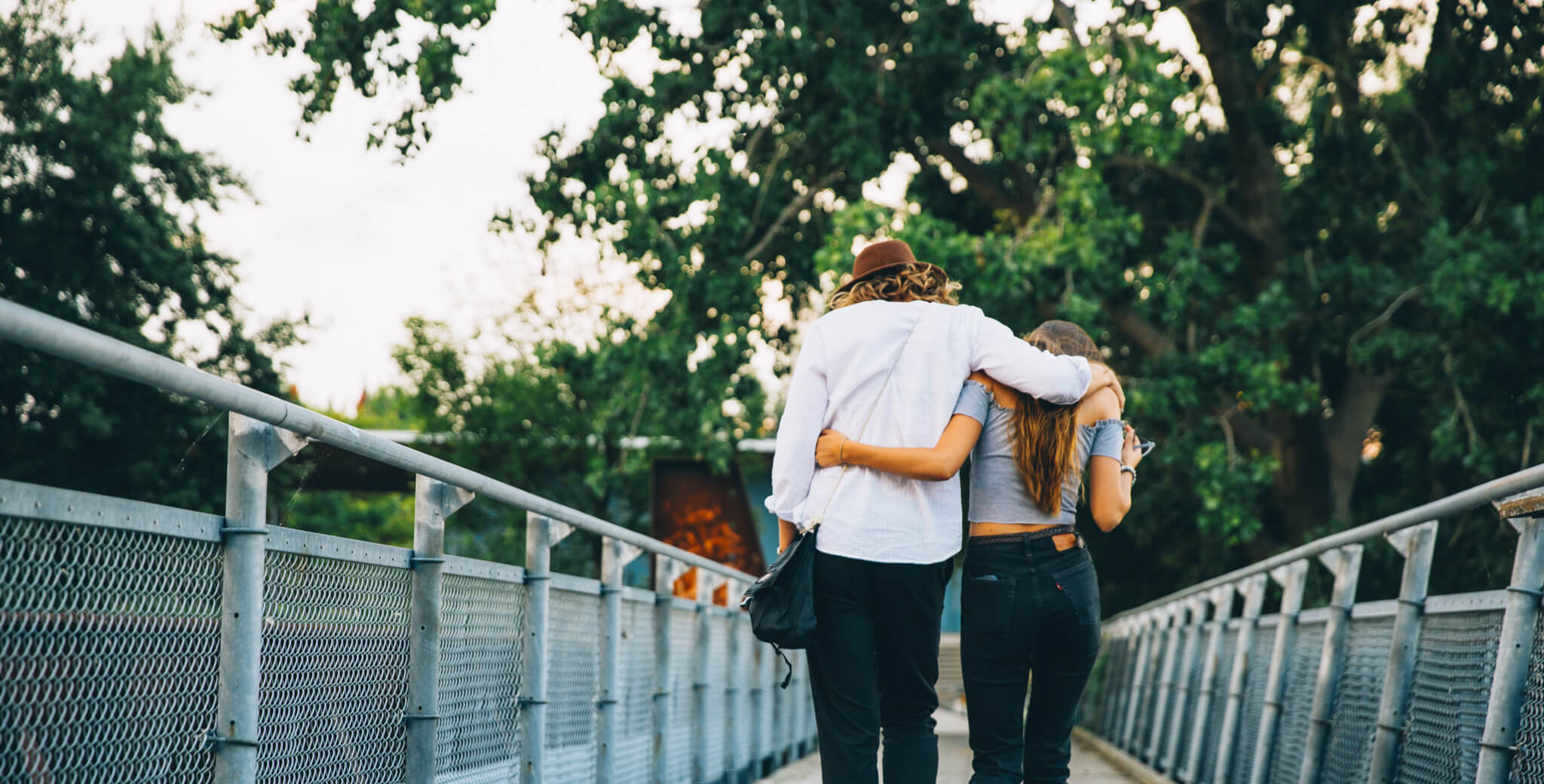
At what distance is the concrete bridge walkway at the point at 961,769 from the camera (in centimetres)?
960

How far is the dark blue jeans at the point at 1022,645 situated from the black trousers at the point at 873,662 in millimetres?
181

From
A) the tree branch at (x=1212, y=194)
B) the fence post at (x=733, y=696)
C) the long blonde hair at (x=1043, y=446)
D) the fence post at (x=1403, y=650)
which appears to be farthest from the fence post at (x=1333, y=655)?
the tree branch at (x=1212, y=194)

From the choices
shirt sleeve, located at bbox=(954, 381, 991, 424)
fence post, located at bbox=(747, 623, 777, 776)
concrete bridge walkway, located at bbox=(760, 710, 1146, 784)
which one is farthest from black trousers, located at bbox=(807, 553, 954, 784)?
fence post, located at bbox=(747, 623, 777, 776)

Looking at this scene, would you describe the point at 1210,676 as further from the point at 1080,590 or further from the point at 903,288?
the point at 903,288

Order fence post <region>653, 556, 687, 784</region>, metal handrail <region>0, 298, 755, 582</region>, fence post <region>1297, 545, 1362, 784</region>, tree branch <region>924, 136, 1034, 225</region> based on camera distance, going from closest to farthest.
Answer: metal handrail <region>0, 298, 755, 582</region> < fence post <region>1297, 545, 1362, 784</region> < fence post <region>653, 556, 687, 784</region> < tree branch <region>924, 136, 1034, 225</region>

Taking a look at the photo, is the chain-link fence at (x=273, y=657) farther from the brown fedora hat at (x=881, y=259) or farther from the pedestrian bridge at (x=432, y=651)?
the brown fedora hat at (x=881, y=259)

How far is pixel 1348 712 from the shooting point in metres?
5.29

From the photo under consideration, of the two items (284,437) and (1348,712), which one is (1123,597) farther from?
(284,437)

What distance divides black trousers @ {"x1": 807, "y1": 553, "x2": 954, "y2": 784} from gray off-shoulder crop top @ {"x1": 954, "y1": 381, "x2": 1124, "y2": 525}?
28 cm

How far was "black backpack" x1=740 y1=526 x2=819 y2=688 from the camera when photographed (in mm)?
3611

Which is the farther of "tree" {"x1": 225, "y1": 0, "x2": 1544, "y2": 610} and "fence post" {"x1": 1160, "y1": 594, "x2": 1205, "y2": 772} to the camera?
"tree" {"x1": 225, "y1": 0, "x2": 1544, "y2": 610}

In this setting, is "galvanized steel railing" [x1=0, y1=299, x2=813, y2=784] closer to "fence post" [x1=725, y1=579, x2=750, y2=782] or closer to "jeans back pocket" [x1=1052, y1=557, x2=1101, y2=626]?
"jeans back pocket" [x1=1052, y1=557, x2=1101, y2=626]

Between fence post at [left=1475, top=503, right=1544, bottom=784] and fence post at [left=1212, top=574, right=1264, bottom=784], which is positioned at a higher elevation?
fence post at [left=1212, top=574, right=1264, bottom=784]

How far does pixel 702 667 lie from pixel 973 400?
4476mm
